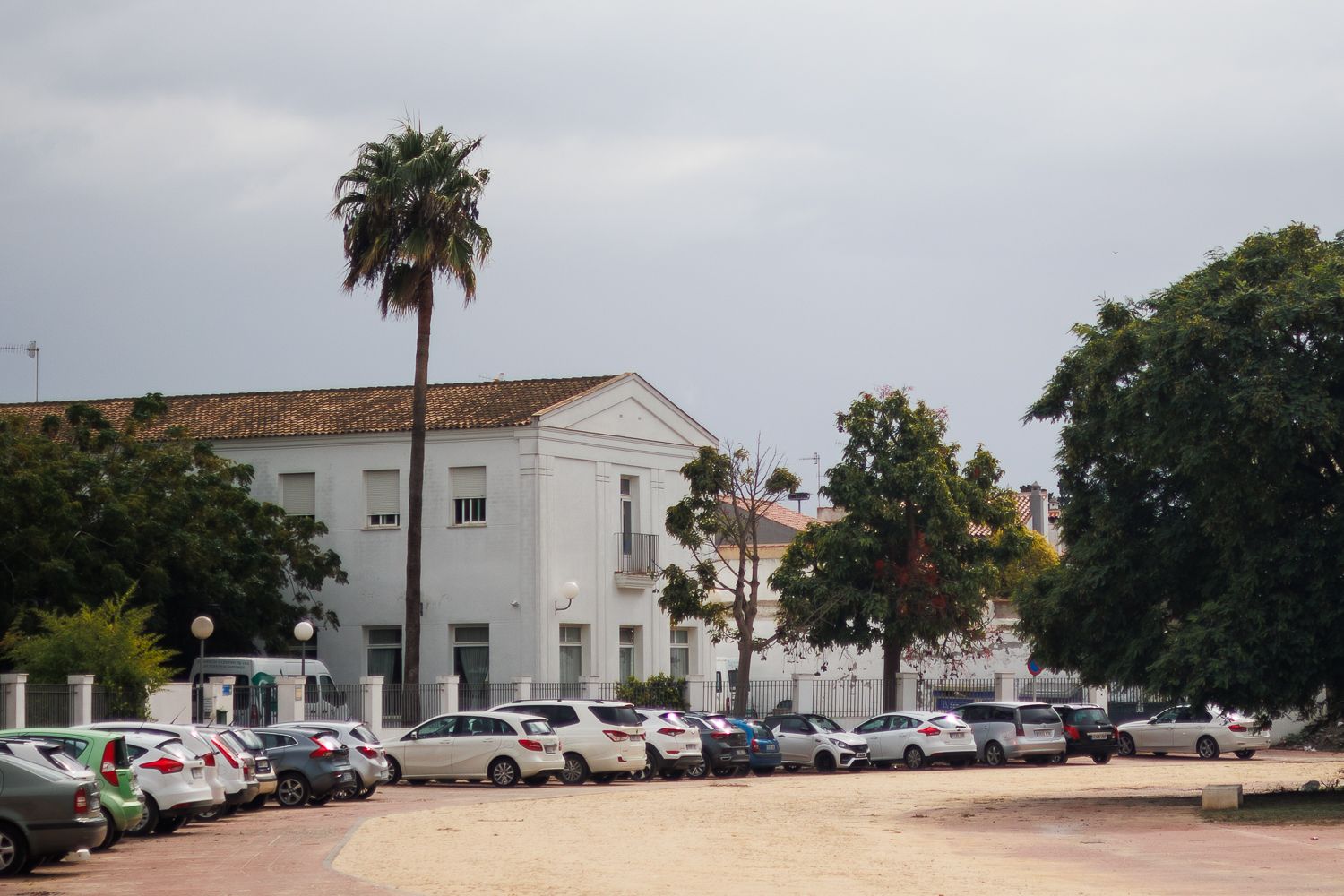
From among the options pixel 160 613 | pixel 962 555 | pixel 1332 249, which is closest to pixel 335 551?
pixel 160 613

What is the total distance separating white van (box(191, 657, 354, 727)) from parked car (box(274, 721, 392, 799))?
7.47 m

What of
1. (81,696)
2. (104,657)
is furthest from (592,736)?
(81,696)

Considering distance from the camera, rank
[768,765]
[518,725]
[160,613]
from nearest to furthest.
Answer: [518,725] < [768,765] < [160,613]

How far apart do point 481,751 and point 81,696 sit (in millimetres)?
7315

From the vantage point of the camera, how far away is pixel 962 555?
48281 mm

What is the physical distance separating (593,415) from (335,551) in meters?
8.14

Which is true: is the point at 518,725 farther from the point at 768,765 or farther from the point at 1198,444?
the point at 1198,444

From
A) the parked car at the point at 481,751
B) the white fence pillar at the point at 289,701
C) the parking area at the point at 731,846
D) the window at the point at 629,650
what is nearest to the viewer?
the parking area at the point at 731,846

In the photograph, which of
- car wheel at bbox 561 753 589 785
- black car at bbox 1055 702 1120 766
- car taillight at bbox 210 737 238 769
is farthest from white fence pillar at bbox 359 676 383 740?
black car at bbox 1055 702 1120 766

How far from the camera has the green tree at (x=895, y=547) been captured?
47.2 metres

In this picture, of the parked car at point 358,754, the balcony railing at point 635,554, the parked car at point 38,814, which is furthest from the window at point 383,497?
the parked car at point 38,814

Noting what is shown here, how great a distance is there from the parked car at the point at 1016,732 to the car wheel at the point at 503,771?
14458mm

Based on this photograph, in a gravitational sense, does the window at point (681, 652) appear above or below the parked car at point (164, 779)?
above

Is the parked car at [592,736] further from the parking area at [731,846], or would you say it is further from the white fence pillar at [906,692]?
the white fence pillar at [906,692]
